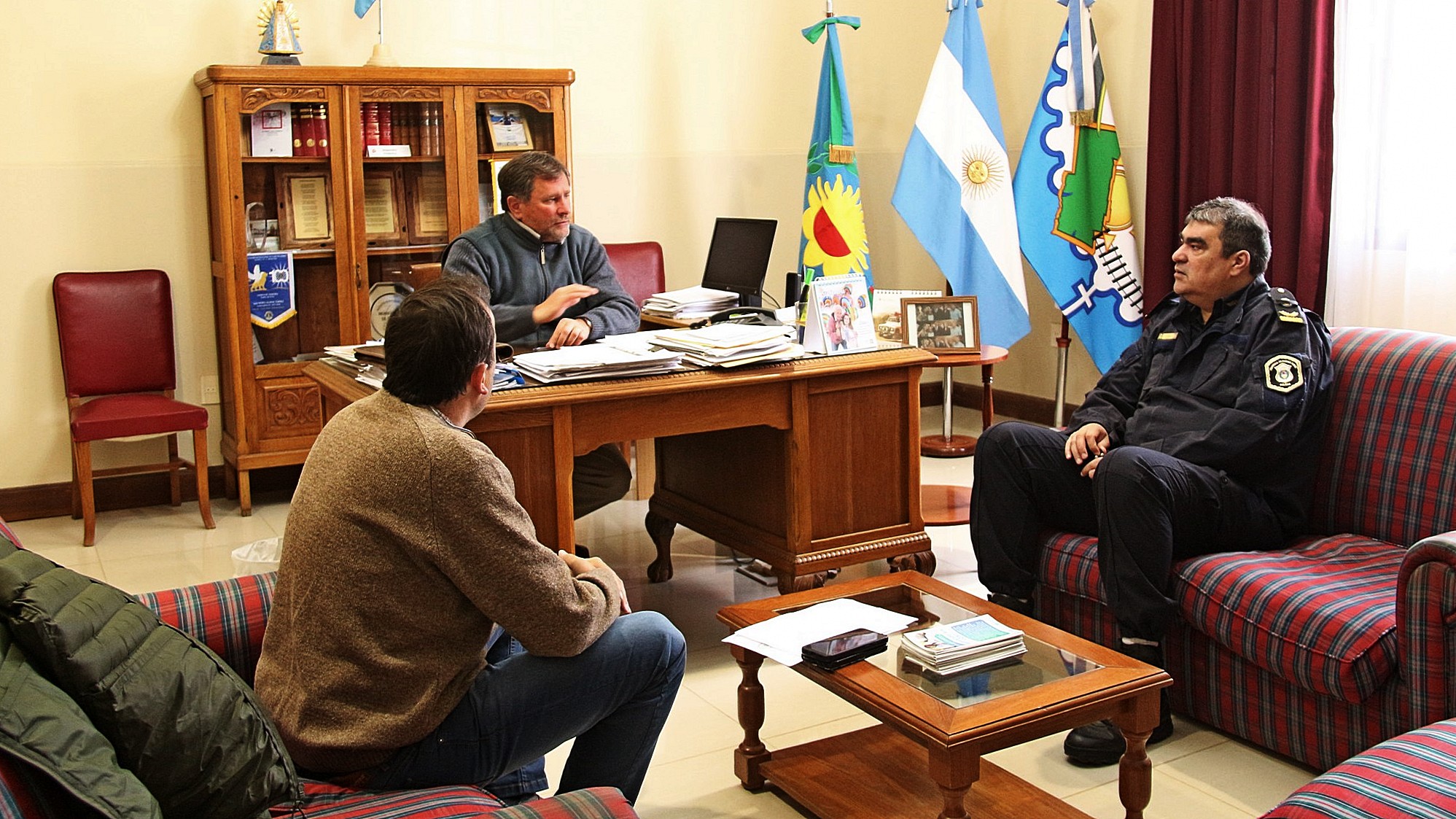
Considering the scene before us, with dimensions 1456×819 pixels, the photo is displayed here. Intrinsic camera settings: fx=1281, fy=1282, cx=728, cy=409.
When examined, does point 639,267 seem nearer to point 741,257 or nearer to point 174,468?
point 741,257

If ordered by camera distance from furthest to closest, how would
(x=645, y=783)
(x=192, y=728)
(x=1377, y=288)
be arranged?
(x=1377, y=288), (x=645, y=783), (x=192, y=728)

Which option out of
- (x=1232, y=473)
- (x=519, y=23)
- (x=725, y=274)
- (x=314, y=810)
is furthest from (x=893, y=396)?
(x=519, y=23)

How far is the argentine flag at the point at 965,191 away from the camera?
5484mm

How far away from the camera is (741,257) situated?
4.92 metres

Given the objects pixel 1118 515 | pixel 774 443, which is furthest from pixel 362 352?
pixel 1118 515

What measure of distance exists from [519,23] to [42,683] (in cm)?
453

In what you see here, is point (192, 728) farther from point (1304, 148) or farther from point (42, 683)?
point (1304, 148)

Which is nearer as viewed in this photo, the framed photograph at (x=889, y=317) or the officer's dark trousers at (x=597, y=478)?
the officer's dark trousers at (x=597, y=478)

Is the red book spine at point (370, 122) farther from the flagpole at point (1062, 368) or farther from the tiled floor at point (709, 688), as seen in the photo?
the flagpole at point (1062, 368)

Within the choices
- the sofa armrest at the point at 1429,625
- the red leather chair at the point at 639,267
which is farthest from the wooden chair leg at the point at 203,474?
the sofa armrest at the point at 1429,625

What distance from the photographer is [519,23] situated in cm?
541

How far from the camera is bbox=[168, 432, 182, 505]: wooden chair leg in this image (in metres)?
4.82

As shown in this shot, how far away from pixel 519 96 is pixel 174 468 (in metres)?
1.94

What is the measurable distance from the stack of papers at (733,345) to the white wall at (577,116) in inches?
95.9
